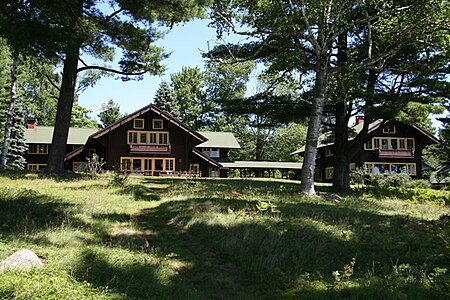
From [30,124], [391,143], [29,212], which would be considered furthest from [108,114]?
[29,212]

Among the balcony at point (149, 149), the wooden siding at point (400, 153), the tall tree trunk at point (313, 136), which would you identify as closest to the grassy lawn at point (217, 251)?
the tall tree trunk at point (313, 136)

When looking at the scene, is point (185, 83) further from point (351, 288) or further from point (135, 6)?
point (351, 288)

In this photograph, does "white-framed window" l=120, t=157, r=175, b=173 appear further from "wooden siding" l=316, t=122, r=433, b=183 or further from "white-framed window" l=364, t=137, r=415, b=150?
"white-framed window" l=364, t=137, r=415, b=150

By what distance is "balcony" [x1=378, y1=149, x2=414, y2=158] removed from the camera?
4669cm

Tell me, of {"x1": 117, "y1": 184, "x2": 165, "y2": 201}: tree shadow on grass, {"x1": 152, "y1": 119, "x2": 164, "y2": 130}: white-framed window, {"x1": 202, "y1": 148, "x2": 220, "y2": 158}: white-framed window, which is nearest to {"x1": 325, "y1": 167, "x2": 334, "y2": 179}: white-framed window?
{"x1": 202, "y1": 148, "x2": 220, "y2": 158}: white-framed window

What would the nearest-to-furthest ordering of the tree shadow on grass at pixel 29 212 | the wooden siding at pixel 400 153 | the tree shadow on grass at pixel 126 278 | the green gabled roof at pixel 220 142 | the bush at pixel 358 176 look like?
1. the tree shadow on grass at pixel 126 278
2. the tree shadow on grass at pixel 29 212
3. the bush at pixel 358 176
4. the wooden siding at pixel 400 153
5. the green gabled roof at pixel 220 142

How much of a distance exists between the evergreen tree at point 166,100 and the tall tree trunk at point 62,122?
43.1 metres

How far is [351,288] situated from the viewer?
586 cm

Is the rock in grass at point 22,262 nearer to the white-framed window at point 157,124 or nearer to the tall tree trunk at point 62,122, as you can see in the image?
the tall tree trunk at point 62,122

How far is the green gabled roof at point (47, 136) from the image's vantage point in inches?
1864

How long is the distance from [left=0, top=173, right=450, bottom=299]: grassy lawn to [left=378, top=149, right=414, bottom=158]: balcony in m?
38.1

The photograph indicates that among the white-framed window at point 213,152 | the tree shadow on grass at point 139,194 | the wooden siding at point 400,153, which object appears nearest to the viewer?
the tree shadow on grass at point 139,194

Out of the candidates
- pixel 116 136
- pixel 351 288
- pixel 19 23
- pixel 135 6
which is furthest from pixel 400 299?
pixel 116 136

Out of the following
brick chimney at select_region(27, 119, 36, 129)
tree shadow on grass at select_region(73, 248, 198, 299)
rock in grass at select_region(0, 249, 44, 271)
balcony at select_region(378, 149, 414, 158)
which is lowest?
tree shadow on grass at select_region(73, 248, 198, 299)
